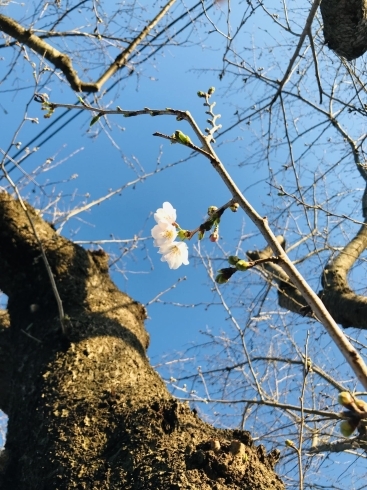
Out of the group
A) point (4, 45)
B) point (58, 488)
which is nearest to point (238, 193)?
point (58, 488)

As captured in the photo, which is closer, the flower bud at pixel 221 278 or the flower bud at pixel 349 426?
the flower bud at pixel 349 426

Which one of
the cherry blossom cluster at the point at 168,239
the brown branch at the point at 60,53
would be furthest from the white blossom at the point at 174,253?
the brown branch at the point at 60,53

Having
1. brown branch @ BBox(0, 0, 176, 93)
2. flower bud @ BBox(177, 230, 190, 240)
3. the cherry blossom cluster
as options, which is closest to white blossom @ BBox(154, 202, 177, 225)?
the cherry blossom cluster

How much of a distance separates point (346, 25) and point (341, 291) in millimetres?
1675

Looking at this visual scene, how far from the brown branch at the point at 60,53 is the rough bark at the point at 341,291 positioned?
1925 millimetres

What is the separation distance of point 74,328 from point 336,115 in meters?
2.75

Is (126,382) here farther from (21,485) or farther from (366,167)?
(366,167)

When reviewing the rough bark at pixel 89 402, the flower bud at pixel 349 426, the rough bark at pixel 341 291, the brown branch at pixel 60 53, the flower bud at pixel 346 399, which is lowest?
the flower bud at pixel 349 426

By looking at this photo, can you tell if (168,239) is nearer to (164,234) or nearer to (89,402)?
(164,234)

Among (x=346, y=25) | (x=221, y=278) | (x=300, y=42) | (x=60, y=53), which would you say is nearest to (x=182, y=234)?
(x=221, y=278)

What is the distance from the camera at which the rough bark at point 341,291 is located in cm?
277

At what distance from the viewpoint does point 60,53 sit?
3414 millimetres

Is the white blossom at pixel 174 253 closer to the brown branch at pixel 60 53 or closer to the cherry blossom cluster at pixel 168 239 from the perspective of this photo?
the cherry blossom cluster at pixel 168 239

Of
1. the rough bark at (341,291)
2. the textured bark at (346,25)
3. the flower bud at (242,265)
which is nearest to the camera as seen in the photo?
the flower bud at (242,265)
